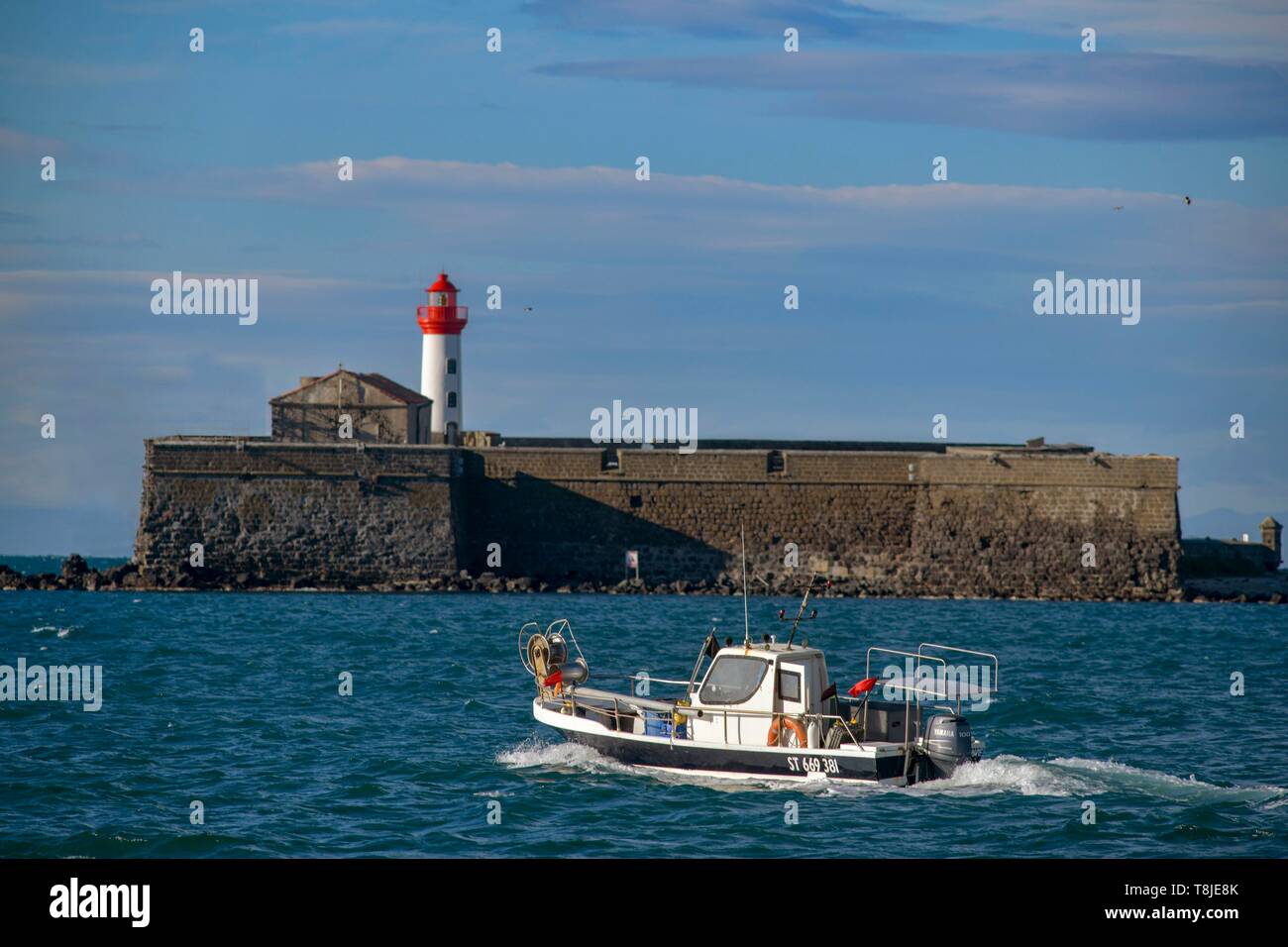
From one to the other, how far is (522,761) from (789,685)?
3440 mm

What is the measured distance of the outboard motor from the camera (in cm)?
1628

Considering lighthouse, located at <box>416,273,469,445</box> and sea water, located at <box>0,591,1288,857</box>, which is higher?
lighthouse, located at <box>416,273,469,445</box>

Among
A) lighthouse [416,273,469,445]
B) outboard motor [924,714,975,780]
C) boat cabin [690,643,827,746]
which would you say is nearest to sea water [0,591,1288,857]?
outboard motor [924,714,975,780]

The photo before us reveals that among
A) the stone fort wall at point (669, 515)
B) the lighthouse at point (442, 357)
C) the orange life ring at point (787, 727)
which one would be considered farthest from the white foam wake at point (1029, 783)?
the lighthouse at point (442, 357)

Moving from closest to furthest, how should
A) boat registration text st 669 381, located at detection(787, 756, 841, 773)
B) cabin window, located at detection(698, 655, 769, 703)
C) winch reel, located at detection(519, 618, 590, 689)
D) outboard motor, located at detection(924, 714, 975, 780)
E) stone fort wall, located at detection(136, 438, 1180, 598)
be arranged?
boat registration text st 669 381, located at detection(787, 756, 841, 773), outboard motor, located at detection(924, 714, 975, 780), cabin window, located at detection(698, 655, 769, 703), winch reel, located at detection(519, 618, 590, 689), stone fort wall, located at detection(136, 438, 1180, 598)

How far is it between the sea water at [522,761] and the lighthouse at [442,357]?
18330mm

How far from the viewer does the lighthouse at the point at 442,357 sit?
52.9 meters

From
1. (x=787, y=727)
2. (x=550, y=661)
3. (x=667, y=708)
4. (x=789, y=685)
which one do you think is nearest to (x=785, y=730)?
(x=787, y=727)

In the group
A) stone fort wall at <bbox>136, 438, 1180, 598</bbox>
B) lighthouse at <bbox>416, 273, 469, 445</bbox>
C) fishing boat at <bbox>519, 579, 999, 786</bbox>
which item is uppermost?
lighthouse at <bbox>416, 273, 469, 445</bbox>

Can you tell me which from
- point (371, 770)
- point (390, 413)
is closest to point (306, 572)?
point (390, 413)

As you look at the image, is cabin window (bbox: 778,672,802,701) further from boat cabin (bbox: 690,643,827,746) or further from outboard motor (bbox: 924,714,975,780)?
outboard motor (bbox: 924,714,975,780)

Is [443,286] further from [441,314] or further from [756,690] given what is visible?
[756,690]

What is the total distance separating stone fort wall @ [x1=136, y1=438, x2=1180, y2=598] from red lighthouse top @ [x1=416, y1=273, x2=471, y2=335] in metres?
6.16
